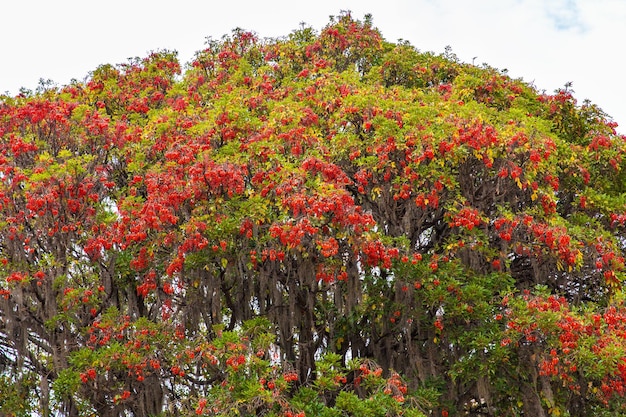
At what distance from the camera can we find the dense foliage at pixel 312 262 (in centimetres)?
1295

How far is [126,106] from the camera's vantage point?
61.6 feet

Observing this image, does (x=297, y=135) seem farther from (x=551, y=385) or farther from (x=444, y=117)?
(x=551, y=385)

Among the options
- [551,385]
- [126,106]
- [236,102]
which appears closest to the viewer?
[551,385]

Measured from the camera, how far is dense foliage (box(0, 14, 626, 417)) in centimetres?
1295

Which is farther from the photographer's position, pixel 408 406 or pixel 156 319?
pixel 156 319

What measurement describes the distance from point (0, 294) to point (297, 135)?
5.82 m

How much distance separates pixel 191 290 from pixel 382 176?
3.95 m

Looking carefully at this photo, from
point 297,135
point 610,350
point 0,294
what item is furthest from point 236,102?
point 610,350

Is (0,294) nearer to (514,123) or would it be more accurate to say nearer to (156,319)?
(156,319)

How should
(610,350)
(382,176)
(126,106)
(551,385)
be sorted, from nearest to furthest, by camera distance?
(610,350), (551,385), (382,176), (126,106)

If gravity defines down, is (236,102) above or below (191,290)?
above

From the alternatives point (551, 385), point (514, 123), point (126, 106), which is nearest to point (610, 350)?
point (551, 385)

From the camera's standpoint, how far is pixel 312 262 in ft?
45.2

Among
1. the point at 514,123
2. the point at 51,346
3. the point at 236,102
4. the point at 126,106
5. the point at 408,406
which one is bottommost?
the point at 408,406
